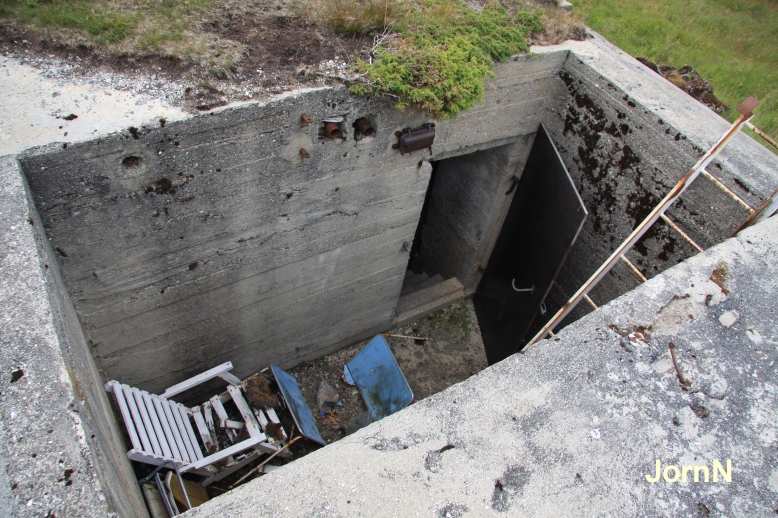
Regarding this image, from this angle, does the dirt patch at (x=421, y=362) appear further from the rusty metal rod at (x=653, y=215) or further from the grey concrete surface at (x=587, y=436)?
the grey concrete surface at (x=587, y=436)

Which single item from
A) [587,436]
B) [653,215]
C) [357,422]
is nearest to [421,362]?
[357,422]

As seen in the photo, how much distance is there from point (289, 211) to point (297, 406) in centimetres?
220

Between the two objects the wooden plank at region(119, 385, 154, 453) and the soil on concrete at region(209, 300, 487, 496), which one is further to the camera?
the soil on concrete at region(209, 300, 487, 496)

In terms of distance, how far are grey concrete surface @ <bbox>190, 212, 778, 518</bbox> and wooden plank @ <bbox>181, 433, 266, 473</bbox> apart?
2529mm

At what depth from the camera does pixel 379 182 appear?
4.67 m

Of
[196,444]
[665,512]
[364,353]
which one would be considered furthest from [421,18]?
[196,444]

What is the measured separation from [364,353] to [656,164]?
11.8 feet

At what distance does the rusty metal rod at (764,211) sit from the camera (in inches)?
139

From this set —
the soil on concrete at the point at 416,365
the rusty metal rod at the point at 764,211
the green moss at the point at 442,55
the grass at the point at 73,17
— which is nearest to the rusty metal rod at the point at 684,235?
the rusty metal rod at the point at 764,211

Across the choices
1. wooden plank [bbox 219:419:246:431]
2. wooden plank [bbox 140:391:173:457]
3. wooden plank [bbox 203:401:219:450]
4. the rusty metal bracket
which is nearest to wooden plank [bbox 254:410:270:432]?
wooden plank [bbox 219:419:246:431]

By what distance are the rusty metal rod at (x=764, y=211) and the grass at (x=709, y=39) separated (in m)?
3.54

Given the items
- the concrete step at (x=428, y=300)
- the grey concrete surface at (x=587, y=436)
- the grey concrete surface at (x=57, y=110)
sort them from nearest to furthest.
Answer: the grey concrete surface at (x=587, y=436) → the grey concrete surface at (x=57, y=110) → the concrete step at (x=428, y=300)

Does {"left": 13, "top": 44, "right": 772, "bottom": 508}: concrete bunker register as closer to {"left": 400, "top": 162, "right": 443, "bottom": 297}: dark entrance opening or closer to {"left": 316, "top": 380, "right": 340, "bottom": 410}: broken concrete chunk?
{"left": 316, "top": 380, "right": 340, "bottom": 410}: broken concrete chunk

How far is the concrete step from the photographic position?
6711 mm
